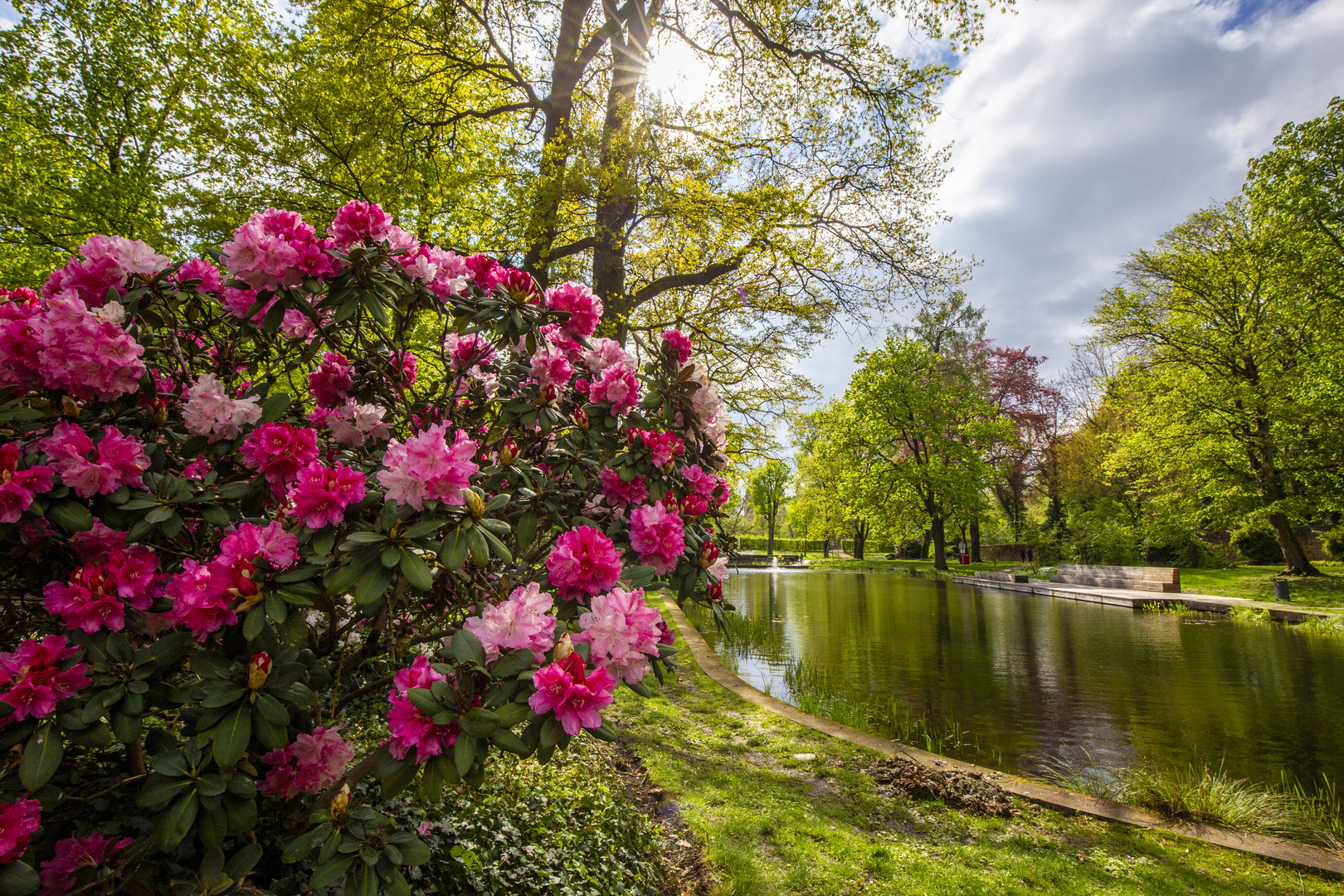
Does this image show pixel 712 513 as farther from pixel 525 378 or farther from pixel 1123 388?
pixel 1123 388

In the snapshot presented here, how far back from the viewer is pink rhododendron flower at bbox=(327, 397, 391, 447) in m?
2.33

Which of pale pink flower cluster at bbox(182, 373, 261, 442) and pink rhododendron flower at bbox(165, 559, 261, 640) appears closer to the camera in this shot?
pink rhododendron flower at bbox(165, 559, 261, 640)

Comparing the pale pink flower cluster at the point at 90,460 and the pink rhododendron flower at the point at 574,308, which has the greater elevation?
the pink rhododendron flower at the point at 574,308

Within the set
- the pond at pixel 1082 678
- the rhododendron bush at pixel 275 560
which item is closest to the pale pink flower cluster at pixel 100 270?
the rhododendron bush at pixel 275 560

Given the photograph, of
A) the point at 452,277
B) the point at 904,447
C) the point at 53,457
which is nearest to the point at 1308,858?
the point at 452,277

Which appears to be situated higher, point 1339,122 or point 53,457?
point 1339,122

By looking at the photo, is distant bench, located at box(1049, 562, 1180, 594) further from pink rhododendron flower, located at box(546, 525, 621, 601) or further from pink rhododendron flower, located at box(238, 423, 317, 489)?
pink rhododendron flower, located at box(238, 423, 317, 489)

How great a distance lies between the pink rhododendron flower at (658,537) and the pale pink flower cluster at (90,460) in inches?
56.5

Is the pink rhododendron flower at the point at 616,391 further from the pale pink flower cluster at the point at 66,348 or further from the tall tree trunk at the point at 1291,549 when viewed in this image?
the tall tree trunk at the point at 1291,549

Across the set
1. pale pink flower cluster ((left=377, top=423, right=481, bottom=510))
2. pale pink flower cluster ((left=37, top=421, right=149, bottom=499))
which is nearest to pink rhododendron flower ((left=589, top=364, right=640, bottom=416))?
pale pink flower cluster ((left=377, top=423, right=481, bottom=510))

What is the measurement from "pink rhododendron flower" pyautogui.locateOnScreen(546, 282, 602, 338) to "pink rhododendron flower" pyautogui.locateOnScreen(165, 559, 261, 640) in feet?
4.65

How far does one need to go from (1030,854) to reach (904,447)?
1104 inches

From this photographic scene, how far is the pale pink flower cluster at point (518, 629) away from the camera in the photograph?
145 cm

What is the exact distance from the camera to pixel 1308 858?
3.14 m
